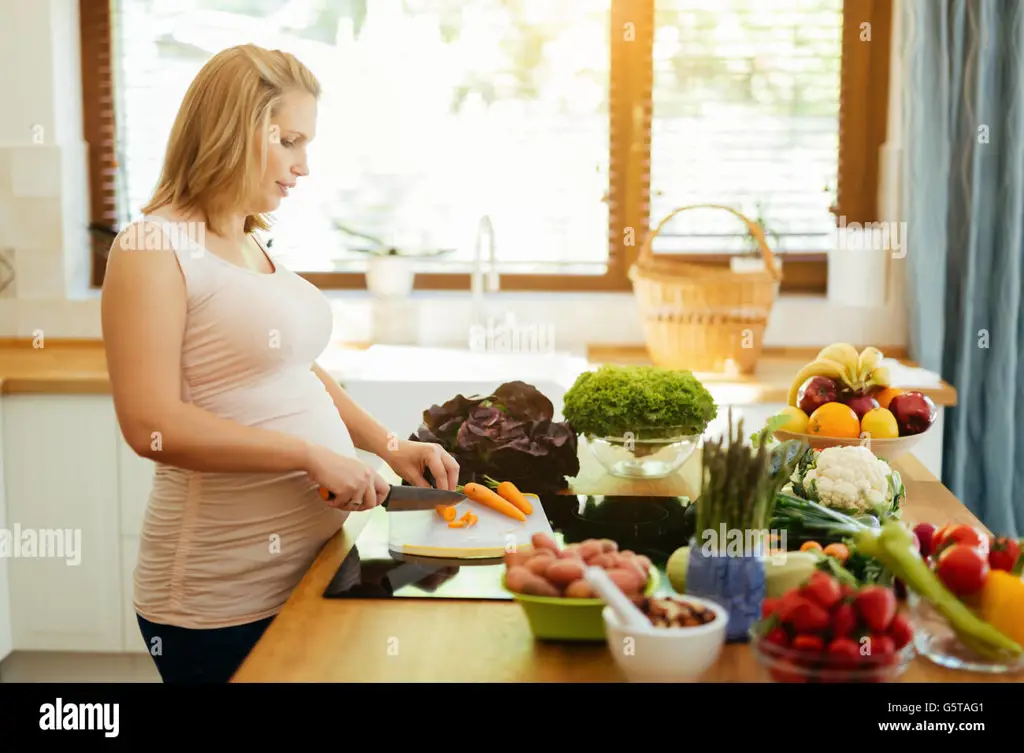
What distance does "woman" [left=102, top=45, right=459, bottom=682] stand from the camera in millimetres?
1460

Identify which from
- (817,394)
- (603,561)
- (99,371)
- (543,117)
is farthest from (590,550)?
(543,117)

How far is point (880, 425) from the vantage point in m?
1.88

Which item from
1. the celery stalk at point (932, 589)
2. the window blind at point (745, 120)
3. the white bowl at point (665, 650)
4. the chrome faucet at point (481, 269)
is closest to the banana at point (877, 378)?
the celery stalk at point (932, 589)

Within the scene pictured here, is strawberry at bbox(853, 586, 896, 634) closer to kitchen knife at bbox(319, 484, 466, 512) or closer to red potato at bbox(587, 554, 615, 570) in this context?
red potato at bbox(587, 554, 615, 570)

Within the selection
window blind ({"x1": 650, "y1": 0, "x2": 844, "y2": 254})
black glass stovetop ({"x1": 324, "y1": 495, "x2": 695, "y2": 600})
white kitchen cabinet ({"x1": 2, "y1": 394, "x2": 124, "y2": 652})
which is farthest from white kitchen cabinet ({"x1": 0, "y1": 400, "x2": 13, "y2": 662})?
window blind ({"x1": 650, "y1": 0, "x2": 844, "y2": 254})

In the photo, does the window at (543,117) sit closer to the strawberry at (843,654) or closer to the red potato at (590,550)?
the red potato at (590,550)

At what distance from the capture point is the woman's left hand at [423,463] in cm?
170

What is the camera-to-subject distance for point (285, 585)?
62.6 inches

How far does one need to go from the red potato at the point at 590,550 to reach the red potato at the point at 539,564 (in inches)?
1.5

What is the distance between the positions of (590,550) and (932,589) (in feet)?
1.11

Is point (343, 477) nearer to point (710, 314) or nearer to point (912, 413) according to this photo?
point (912, 413)

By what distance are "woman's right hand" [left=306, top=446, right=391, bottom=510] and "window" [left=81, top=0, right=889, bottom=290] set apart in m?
2.03

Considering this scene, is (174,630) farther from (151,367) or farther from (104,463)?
(104,463)
